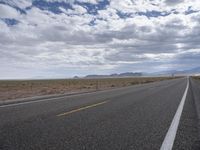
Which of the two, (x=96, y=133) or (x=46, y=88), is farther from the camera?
(x=46, y=88)

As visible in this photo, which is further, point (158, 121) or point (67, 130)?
point (158, 121)

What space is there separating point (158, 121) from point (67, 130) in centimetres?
285

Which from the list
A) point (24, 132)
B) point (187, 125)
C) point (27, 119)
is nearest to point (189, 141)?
point (187, 125)

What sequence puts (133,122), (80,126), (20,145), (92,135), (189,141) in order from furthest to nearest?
(133,122), (80,126), (92,135), (189,141), (20,145)

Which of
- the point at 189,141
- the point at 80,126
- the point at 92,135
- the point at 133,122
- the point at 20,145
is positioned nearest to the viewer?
the point at 20,145

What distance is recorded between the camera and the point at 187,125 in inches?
285

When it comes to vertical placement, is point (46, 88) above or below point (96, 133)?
below

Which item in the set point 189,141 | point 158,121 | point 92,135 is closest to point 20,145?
point 92,135

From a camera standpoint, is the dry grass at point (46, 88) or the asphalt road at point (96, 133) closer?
the asphalt road at point (96, 133)

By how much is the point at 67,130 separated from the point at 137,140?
5.52 feet

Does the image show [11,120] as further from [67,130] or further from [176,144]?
[176,144]

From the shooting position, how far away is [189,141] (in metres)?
5.42

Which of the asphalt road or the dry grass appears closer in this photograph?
the asphalt road

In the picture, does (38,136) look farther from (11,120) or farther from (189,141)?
(189,141)
